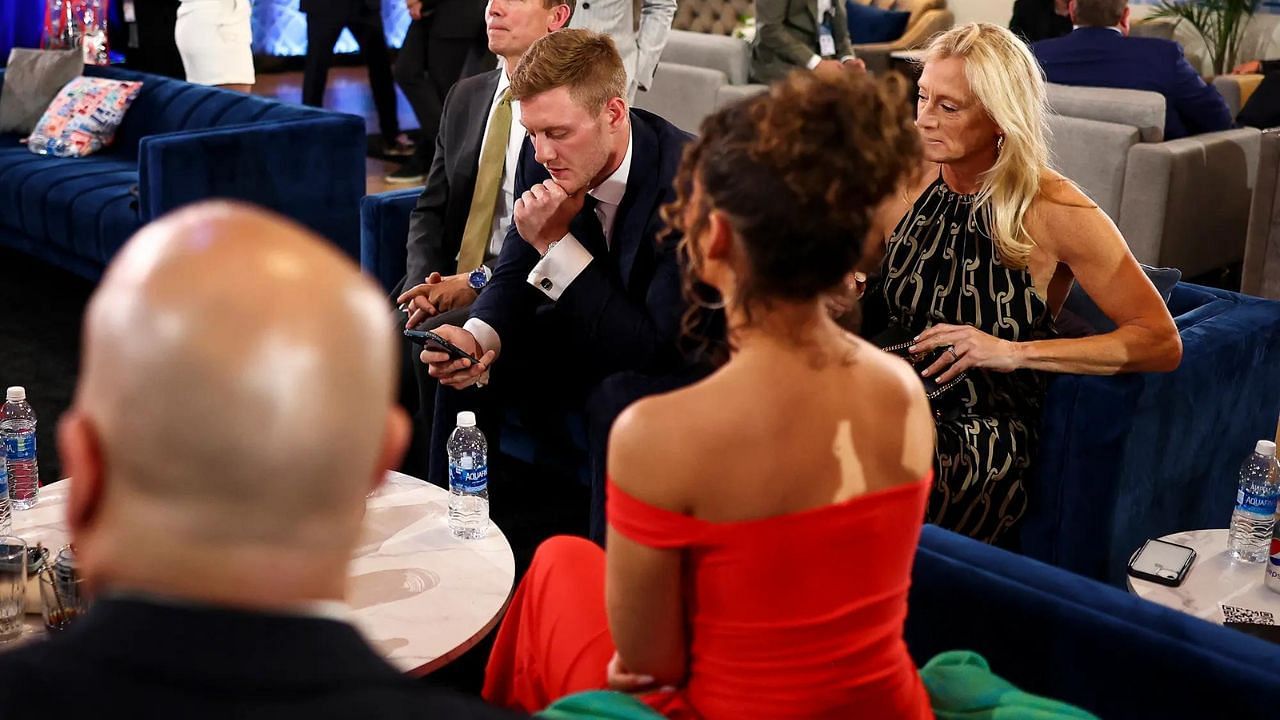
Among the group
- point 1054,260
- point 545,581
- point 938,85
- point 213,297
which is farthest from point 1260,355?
point 213,297

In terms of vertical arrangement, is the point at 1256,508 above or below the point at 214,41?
below

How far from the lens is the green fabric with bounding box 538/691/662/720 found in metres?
1.38

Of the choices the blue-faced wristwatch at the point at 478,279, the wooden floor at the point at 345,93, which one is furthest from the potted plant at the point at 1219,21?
the blue-faced wristwatch at the point at 478,279

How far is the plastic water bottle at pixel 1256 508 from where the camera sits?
2354 mm

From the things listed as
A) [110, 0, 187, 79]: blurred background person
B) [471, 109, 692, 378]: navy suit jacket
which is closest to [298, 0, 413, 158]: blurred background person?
[110, 0, 187, 79]: blurred background person

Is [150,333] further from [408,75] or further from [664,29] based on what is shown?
[408,75]

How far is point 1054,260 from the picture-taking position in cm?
261

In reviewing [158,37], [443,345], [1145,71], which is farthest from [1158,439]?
[158,37]

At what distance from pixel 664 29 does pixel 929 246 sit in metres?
2.60

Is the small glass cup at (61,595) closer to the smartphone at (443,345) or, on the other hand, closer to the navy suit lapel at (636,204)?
the smartphone at (443,345)

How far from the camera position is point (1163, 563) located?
2.25 metres

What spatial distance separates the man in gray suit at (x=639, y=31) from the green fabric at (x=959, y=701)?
11.8 ft

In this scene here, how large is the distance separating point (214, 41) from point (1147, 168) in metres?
3.92

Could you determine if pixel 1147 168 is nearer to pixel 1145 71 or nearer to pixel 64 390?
pixel 1145 71
